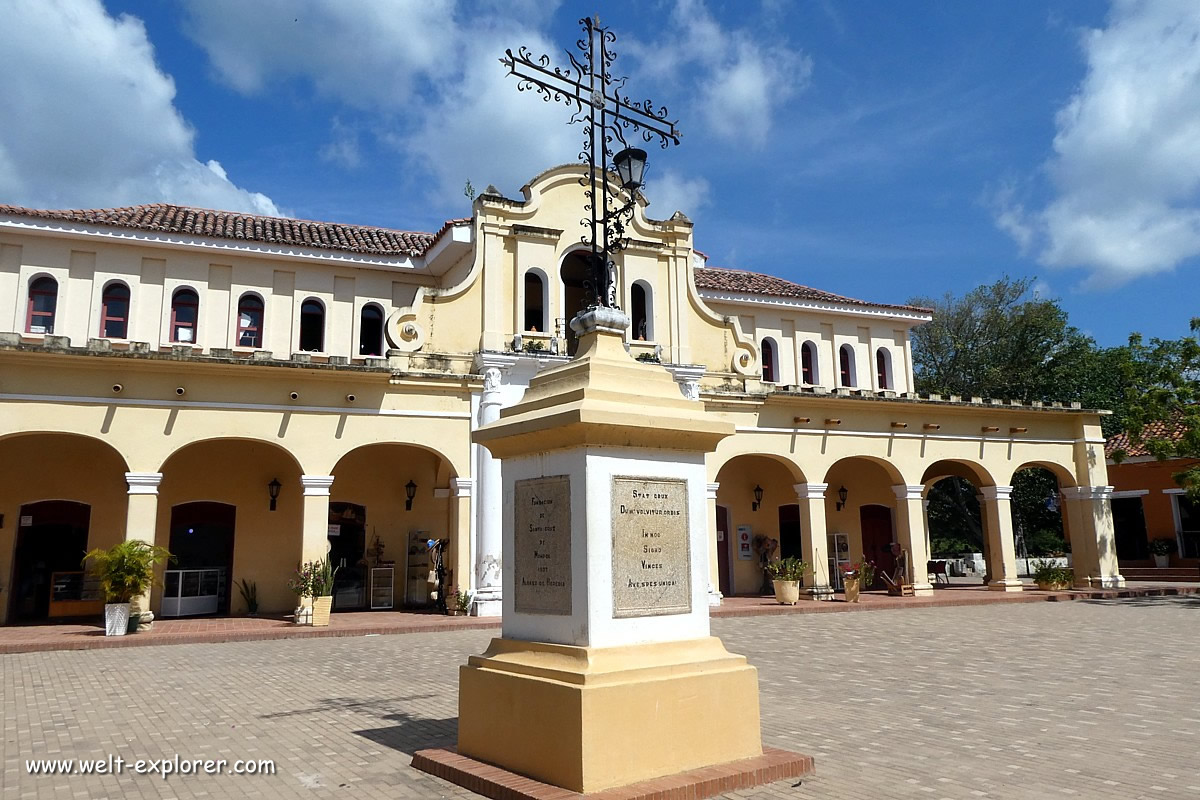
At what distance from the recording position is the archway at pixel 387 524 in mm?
19703

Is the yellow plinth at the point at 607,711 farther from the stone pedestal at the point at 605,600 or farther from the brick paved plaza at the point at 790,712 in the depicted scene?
the brick paved plaza at the point at 790,712

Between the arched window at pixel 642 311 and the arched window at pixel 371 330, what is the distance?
6.22m

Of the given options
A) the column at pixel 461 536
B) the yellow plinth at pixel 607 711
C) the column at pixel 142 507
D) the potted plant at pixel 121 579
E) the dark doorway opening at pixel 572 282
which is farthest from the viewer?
the dark doorway opening at pixel 572 282

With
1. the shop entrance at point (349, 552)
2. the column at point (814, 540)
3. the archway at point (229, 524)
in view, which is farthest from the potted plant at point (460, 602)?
the column at point (814, 540)

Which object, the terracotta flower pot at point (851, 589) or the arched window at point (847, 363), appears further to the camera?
the arched window at point (847, 363)

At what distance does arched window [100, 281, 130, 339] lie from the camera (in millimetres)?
18438

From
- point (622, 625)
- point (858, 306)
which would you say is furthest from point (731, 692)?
point (858, 306)

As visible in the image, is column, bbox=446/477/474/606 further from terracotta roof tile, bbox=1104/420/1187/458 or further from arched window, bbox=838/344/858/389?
terracotta roof tile, bbox=1104/420/1187/458

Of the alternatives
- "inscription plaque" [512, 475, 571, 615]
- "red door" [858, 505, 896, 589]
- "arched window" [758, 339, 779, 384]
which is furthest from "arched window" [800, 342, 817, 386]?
"inscription plaque" [512, 475, 571, 615]

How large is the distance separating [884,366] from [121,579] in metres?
21.4

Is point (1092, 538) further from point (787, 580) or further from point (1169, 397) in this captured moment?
point (787, 580)

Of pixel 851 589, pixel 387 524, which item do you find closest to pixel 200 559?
pixel 387 524

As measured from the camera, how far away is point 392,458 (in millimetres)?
20312

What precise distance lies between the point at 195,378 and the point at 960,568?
106ft
